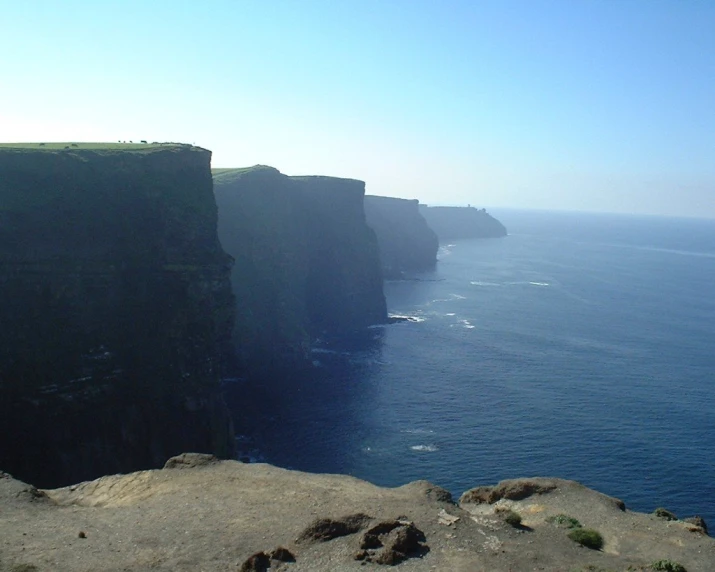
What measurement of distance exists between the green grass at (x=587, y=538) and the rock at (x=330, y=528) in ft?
32.2

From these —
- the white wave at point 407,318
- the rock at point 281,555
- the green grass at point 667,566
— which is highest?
the green grass at point 667,566

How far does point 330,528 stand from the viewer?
29000 mm

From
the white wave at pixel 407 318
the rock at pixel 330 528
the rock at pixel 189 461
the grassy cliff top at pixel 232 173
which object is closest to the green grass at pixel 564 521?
the rock at pixel 330 528

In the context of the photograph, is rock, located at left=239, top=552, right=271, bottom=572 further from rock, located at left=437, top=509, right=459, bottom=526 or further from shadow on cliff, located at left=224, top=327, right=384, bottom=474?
shadow on cliff, located at left=224, top=327, right=384, bottom=474

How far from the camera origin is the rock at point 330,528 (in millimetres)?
28641

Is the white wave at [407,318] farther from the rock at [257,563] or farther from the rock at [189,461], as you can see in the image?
the rock at [257,563]

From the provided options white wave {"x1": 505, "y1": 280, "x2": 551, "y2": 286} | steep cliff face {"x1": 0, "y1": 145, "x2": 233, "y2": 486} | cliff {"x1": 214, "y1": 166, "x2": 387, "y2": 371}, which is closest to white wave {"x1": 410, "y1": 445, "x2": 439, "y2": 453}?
steep cliff face {"x1": 0, "y1": 145, "x2": 233, "y2": 486}

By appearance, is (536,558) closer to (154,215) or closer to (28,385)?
(28,385)

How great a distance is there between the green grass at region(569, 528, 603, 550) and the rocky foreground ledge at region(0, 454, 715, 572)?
25cm

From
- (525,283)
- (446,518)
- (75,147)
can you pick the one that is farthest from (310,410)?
(525,283)

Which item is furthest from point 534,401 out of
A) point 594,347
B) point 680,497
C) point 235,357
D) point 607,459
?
point 235,357

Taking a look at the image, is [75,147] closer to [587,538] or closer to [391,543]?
[391,543]

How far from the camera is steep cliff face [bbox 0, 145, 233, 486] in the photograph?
5445 centimetres

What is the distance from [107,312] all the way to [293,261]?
59178mm
